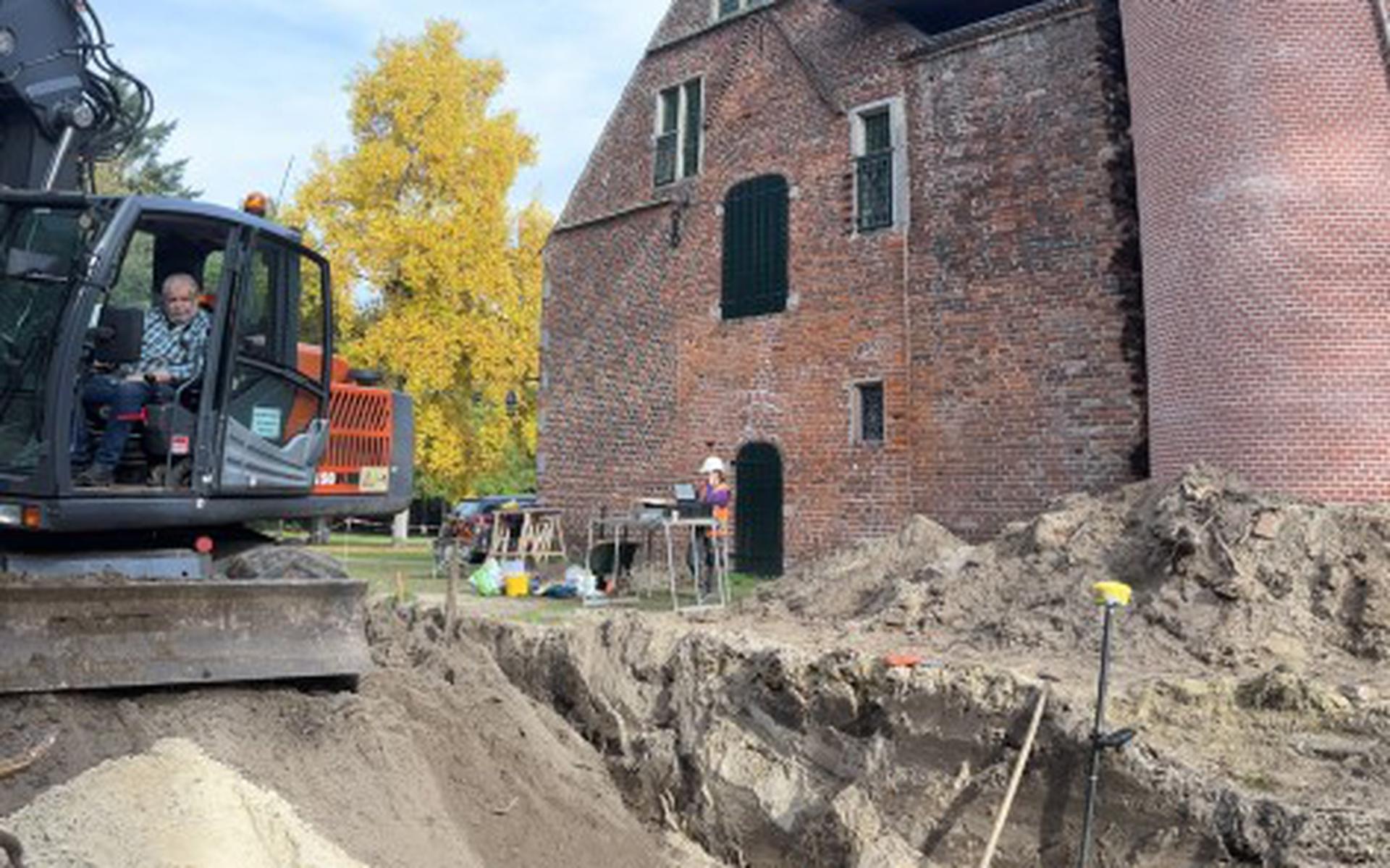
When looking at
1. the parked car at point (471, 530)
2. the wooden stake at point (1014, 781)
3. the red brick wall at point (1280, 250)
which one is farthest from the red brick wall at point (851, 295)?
the wooden stake at point (1014, 781)

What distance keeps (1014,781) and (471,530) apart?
16513 mm

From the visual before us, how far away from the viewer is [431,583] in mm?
15781

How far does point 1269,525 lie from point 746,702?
174 inches

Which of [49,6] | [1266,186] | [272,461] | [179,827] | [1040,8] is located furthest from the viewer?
[1040,8]

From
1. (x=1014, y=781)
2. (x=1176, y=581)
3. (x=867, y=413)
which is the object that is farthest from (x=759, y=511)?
(x=1014, y=781)

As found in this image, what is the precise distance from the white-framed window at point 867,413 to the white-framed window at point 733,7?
6.08 m

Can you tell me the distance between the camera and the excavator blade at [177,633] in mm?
4633

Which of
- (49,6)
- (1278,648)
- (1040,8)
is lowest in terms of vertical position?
(1278,648)

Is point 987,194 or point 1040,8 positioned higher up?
point 1040,8

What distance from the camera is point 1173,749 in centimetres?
640

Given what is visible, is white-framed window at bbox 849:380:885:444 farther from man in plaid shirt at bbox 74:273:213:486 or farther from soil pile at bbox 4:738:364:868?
soil pile at bbox 4:738:364:868

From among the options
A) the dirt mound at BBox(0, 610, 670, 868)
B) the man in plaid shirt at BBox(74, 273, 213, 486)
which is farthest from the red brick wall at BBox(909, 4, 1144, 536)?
the man in plaid shirt at BBox(74, 273, 213, 486)

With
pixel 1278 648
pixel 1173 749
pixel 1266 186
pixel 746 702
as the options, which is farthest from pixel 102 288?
pixel 1266 186

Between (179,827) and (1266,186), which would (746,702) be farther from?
(1266,186)
